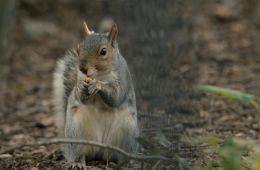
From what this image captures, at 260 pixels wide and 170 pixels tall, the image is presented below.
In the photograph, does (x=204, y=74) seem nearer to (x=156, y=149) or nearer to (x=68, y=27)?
(x=68, y=27)

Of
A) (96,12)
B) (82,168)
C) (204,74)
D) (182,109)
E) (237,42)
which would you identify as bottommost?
(82,168)

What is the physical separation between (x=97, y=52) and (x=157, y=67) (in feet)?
1.24

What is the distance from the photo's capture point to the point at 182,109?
184 inches

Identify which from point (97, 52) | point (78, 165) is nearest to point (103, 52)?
point (97, 52)

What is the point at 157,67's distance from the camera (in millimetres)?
3861

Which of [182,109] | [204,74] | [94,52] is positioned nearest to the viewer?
[94,52]

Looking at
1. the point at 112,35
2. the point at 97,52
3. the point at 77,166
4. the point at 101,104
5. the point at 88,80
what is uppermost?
the point at 112,35

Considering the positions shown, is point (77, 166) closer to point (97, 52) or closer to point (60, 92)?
point (97, 52)

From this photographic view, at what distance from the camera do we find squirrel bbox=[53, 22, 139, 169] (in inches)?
146

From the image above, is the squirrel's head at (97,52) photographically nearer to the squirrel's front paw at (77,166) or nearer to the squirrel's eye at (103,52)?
the squirrel's eye at (103,52)

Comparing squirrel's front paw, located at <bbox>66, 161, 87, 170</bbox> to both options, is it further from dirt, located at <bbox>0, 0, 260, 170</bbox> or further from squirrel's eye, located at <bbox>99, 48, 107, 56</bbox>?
squirrel's eye, located at <bbox>99, 48, 107, 56</bbox>

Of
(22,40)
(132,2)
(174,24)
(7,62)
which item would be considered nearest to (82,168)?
(132,2)

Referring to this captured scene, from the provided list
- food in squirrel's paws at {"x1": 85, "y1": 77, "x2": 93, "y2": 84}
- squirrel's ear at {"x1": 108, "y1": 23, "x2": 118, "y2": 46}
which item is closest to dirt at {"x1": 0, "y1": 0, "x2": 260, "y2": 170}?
squirrel's ear at {"x1": 108, "y1": 23, "x2": 118, "y2": 46}

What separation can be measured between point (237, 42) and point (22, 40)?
8.15 feet
